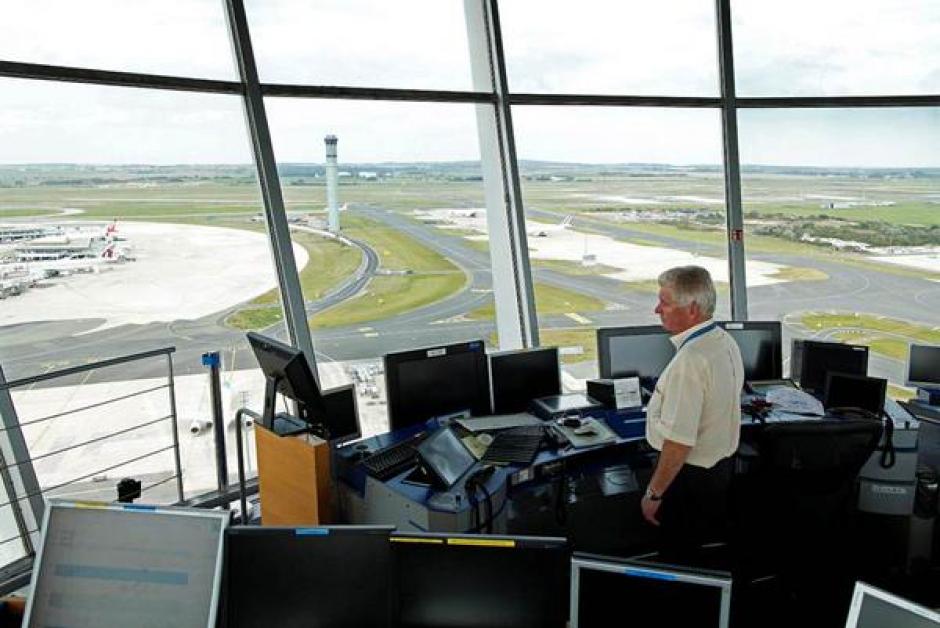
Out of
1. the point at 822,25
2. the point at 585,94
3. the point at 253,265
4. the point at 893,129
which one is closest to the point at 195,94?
the point at 253,265

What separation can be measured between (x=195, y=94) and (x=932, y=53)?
15.3 ft

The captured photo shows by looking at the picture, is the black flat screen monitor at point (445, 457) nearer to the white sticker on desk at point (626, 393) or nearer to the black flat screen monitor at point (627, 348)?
the white sticker on desk at point (626, 393)

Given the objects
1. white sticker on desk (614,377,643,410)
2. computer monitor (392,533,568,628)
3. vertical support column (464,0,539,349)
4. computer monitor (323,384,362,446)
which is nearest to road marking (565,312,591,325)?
vertical support column (464,0,539,349)

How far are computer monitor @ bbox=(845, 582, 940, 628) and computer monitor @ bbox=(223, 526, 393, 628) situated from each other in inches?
41.9

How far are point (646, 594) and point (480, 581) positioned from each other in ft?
1.34

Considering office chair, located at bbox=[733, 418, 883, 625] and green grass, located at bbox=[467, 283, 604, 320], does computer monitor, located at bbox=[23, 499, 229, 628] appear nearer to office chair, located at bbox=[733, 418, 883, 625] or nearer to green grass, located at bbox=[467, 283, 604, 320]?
office chair, located at bbox=[733, 418, 883, 625]

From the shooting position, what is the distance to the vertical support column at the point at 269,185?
3352 mm

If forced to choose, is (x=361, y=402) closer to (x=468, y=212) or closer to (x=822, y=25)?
(x=468, y=212)

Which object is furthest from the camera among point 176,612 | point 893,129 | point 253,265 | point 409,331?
point 893,129

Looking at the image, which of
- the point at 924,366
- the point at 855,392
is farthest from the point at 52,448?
the point at 924,366

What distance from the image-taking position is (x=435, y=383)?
340cm

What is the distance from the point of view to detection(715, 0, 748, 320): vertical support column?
15.0 feet

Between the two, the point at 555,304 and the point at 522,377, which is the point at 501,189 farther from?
the point at 522,377

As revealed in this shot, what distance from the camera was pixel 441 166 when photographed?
14.3ft
